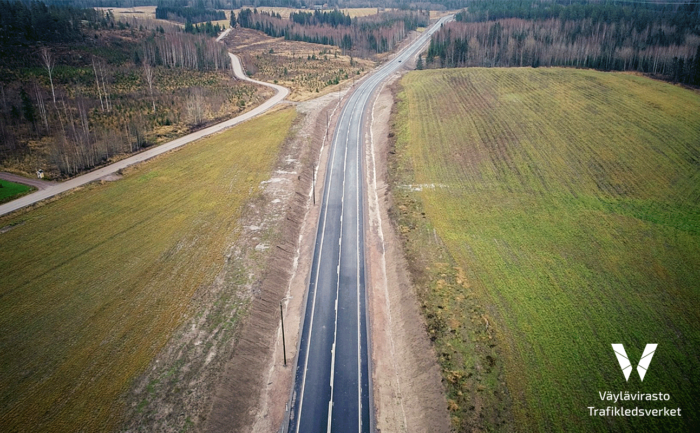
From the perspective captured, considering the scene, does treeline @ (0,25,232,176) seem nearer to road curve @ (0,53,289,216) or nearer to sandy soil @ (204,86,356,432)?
road curve @ (0,53,289,216)

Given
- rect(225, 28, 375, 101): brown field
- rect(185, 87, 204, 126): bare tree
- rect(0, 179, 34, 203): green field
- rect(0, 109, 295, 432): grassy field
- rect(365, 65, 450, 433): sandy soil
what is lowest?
rect(365, 65, 450, 433): sandy soil

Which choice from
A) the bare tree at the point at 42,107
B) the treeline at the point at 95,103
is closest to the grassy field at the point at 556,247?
the treeline at the point at 95,103

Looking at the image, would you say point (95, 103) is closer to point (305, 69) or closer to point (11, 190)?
point (11, 190)

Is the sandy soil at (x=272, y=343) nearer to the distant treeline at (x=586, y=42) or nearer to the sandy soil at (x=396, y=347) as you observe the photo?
the sandy soil at (x=396, y=347)

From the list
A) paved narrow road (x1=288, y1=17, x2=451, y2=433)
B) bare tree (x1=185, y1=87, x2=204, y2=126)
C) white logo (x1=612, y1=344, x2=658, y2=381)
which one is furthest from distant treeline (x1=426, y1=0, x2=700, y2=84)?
white logo (x1=612, y1=344, x2=658, y2=381)

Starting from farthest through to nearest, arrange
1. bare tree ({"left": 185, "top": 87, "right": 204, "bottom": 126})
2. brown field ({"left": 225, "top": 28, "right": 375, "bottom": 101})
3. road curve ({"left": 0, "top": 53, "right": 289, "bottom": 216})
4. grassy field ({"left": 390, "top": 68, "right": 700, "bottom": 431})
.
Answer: brown field ({"left": 225, "top": 28, "right": 375, "bottom": 101}), bare tree ({"left": 185, "top": 87, "right": 204, "bottom": 126}), road curve ({"left": 0, "top": 53, "right": 289, "bottom": 216}), grassy field ({"left": 390, "top": 68, "right": 700, "bottom": 431})

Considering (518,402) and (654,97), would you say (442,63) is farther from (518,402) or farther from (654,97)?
(518,402)

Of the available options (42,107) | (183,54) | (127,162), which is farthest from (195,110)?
(183,54)
